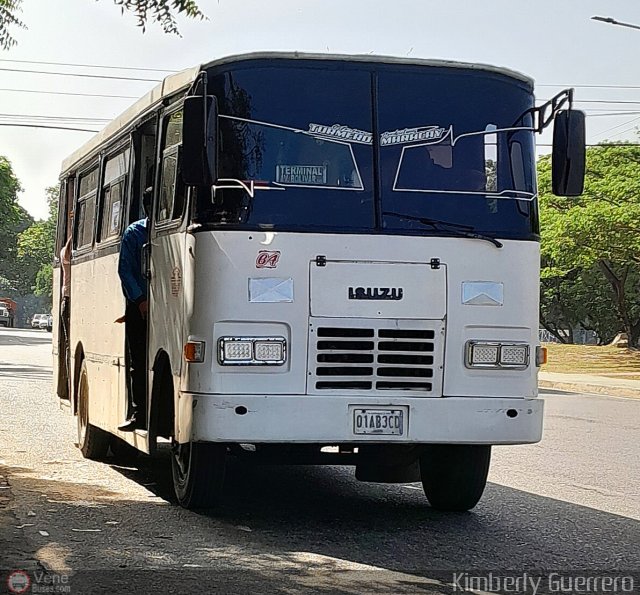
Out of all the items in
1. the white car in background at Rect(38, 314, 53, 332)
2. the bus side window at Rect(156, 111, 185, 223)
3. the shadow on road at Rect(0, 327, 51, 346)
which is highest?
the white car in background at Rect(38, 314, 53, 332)

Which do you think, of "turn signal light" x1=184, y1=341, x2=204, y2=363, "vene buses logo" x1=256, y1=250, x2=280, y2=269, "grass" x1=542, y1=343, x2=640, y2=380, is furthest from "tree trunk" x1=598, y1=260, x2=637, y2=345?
"turn signal light" x1=184, y1=341, x2=204, y2=363

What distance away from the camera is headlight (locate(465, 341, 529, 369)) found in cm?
839

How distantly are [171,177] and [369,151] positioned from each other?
155cm

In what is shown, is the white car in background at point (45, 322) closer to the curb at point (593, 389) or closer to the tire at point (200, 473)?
the curb at point (593, 389)

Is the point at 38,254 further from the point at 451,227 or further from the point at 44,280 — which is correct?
the point at 451,227

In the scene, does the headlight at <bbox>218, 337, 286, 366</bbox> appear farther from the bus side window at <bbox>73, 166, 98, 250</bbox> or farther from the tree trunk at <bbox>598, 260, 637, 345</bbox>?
the tree trunk at <bbox>598, 260, 637, 345</bbox>

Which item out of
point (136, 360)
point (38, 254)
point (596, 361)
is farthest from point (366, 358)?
point (38, 254)

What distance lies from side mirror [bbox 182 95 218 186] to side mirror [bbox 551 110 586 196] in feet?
7.32

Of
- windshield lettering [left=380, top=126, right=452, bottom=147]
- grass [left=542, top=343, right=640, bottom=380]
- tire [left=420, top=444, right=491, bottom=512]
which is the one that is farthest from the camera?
grass [left=542, top=343, right=640, bottom=380]

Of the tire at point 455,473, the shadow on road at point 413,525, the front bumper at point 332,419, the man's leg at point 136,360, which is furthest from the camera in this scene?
the man's leg at point 136,360

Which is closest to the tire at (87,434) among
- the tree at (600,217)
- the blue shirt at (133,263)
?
the blue shirt at (133,263)

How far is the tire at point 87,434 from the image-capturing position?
12.1 m

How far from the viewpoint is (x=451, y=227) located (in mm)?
8445

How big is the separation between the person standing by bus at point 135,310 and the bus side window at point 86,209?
2561mm
